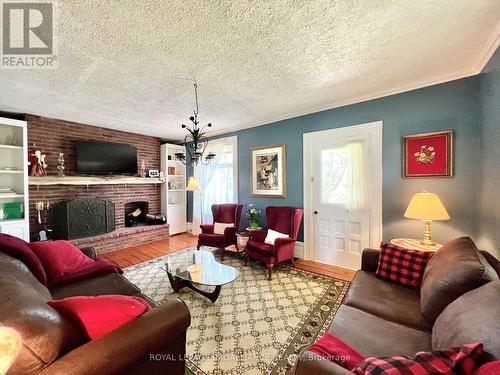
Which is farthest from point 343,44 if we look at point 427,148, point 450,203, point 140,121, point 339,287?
point 140,121

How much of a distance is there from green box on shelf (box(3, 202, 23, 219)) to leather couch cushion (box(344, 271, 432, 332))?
4660mm

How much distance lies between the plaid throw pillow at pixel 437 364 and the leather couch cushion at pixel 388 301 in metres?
0.70

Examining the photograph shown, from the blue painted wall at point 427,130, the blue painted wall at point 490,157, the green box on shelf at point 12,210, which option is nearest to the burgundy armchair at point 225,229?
the blue painted wall at point 427,130

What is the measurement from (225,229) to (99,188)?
2.86 meters

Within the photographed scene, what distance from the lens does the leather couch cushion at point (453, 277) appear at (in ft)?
3.91

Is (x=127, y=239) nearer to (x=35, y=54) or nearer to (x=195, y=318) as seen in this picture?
(x=195, y=318)

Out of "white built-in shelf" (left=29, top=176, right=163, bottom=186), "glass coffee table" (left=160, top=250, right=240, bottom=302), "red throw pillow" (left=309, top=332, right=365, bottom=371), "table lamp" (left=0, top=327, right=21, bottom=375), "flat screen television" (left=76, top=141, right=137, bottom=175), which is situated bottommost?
"glass coffee table" (left=160, top=250, right=240, bottom=302)

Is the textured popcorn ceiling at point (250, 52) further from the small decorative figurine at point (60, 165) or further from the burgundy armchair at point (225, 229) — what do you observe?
the burgundy armchair at point (225, 229)

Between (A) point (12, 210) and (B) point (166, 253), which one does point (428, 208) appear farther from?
(A) point (12, 210)

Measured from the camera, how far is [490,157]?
6.74 feet

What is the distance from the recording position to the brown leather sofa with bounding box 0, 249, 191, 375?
2.47 feet

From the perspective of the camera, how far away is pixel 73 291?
1.73 meters

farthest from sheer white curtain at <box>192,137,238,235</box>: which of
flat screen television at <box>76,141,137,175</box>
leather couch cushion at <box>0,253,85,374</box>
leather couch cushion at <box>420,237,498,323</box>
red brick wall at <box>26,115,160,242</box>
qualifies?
leather couch cushion at <box>0,253,85,374</box>
